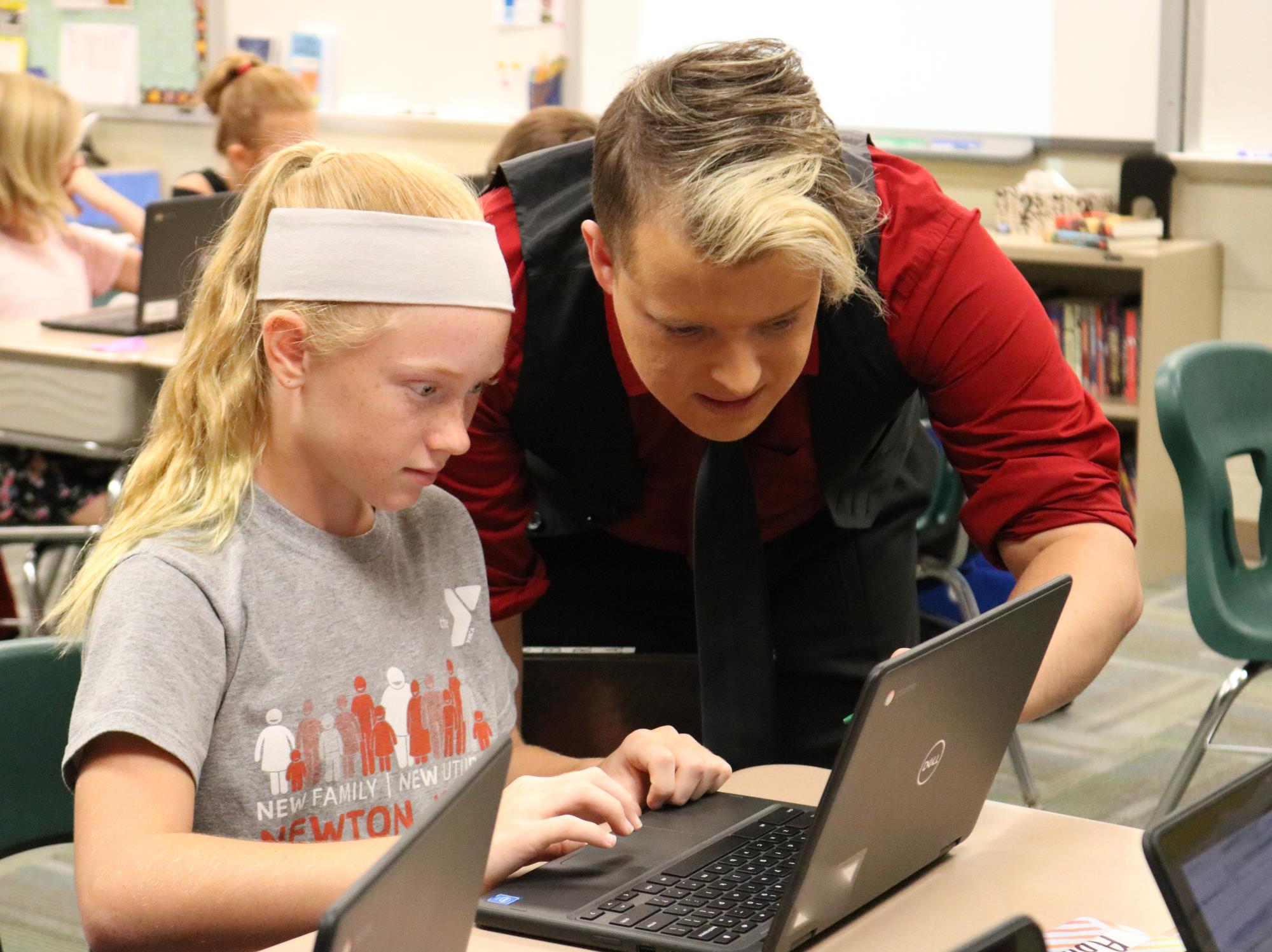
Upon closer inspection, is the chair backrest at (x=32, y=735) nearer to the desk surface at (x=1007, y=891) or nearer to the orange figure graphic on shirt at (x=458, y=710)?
the orange figure graphic on shirt at (x=458, y=710)

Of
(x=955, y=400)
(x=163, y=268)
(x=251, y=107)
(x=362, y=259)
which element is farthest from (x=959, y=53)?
(x=362, y=259)

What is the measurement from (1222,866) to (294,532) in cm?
73

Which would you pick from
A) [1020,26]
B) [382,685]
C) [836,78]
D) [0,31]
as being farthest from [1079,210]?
[0,31]

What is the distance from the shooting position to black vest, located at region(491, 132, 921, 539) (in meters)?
1.46

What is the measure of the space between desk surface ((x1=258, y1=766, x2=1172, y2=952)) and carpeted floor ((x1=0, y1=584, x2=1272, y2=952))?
1.26 metres

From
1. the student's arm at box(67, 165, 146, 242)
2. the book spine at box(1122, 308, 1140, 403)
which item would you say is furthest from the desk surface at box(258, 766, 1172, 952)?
the student's arm at box(67, 165, 146, 242)

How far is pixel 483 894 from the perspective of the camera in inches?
41.2

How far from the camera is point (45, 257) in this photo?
12.0ft

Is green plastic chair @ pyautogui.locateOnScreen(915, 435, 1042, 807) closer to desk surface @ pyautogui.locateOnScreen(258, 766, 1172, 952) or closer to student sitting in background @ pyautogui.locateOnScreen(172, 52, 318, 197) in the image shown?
desk surface @ pyautogui.locateOnScreen(258, 766, 1172, 952)

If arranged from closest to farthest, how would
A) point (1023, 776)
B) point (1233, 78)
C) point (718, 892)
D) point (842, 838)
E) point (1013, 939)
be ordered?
point (1013, 939) → point (842, 838) → point (718, 892) → point (1023, 776) → point (1233, 78)

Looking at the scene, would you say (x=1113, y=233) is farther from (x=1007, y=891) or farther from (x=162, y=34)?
(x=162, y=34)

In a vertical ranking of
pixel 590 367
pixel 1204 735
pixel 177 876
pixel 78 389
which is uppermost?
pixel 590 367

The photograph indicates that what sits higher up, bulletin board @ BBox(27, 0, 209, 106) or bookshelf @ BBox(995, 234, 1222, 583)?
bulletin board @ BBox(27, 0, 209, 106)

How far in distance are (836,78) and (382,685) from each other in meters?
3.75
